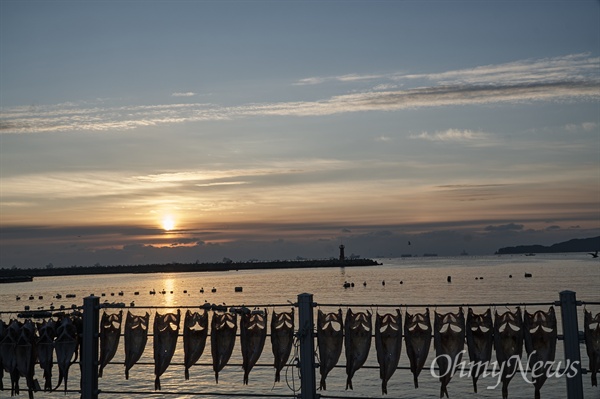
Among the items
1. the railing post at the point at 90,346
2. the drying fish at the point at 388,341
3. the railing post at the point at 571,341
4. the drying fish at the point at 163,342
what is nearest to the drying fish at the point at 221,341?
the drying fish at the point at 163,342

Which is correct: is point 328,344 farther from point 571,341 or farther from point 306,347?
point 571,341

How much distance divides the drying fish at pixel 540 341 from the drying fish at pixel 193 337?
4.39m

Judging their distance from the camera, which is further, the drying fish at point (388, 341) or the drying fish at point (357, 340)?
the drying fish at point (357, 340)

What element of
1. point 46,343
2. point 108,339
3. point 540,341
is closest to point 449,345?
point 540,341

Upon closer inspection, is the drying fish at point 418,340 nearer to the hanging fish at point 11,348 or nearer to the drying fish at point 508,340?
the drying fish at point 508,340

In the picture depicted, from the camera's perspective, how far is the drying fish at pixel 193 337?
31.0 ft

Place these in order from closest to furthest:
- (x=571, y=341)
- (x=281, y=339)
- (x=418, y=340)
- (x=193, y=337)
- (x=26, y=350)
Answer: (x=571, y=341)
(x=418, y=340)
(x=281, y=339)
(x=193, y=337)
(x=26, y=350)

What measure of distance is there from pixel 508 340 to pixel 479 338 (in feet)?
1.18

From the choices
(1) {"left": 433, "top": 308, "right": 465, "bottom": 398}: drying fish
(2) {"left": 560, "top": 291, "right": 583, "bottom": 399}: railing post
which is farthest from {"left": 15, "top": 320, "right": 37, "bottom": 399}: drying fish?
(2) {"left": 560, "top": 291, "right": 583, "bottom": 399}: railing post

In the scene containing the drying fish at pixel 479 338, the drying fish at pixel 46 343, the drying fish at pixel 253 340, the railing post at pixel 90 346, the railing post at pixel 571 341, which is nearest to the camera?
the railing post at pixel 571 341

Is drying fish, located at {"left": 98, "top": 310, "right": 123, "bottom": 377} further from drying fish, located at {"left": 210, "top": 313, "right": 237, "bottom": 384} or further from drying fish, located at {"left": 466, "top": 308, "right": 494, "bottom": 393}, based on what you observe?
drying fish, located at {"left": 466, "top": 308, "right": 494, "bottom": 393}

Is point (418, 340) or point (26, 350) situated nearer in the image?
point (418, 340)

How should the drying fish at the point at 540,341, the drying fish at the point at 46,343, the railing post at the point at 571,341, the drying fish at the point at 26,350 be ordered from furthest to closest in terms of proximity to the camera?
the drying fish at the point at 26,350 → the drying fish at the point at 46,343 → the drying fish at the point at 540,341 → the railing post at the point at 571,341

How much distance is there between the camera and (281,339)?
9.10 metres
